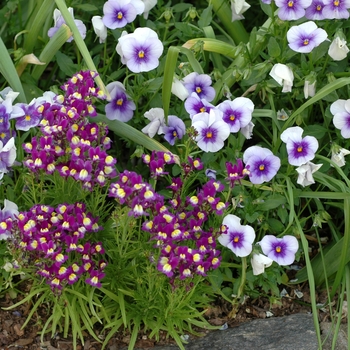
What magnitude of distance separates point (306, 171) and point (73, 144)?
2.75ft

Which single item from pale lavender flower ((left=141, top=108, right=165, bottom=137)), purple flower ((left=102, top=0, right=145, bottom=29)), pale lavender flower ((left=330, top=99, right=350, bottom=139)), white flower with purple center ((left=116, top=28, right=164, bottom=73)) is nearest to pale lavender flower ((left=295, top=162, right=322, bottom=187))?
pale lavender flower ((left=330, top=99, right=350, bottom=139))

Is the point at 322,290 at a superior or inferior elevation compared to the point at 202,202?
inferior

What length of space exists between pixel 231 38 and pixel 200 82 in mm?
586

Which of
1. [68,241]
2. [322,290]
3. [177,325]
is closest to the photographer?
[68,241]

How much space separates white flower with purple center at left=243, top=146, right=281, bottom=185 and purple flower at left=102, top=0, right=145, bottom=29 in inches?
27.4

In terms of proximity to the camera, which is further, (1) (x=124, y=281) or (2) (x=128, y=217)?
(1) (x=124, y=281)

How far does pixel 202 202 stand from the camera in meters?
2.13

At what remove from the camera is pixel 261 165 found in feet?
7.89

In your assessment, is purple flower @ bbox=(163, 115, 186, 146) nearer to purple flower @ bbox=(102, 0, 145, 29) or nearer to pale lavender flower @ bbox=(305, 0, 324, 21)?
purple flower @ bbox=(102, 0, 145, 29)

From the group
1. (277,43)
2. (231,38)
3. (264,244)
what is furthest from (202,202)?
(231,38)

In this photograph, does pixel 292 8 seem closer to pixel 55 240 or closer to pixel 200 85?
pixel 200 85

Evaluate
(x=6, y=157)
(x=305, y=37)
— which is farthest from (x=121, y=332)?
(x=305, y=37)

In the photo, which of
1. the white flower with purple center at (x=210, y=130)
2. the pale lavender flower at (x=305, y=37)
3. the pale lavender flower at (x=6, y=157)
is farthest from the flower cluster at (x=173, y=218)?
the pale lavender flower at (x=305, y=37)

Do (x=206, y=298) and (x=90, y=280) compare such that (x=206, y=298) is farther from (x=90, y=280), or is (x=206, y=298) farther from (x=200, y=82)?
(x=200, y=82)
